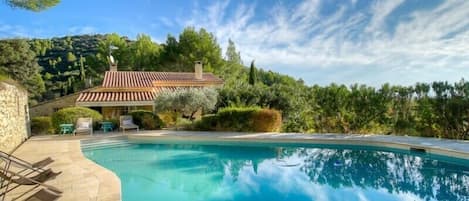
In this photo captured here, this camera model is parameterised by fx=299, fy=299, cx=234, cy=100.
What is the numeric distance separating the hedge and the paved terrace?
1624 millimetres

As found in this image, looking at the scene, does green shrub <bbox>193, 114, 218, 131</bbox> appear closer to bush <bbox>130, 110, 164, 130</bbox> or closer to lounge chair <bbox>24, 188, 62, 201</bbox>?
bush <bbox>130, 110, 164, 130</bbox>

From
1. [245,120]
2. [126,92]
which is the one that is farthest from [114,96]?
[245,120]

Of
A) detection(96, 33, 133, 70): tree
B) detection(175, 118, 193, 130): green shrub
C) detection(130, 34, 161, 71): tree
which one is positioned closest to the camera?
detection(175, 118, 193, 130): green shrub

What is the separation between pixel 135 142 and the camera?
1642 centimetres

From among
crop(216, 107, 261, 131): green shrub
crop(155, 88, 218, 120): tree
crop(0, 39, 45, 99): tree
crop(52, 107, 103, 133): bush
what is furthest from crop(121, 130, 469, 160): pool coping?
crop(0, 39, 45, 99): tree

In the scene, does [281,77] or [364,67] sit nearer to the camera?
[364,67]

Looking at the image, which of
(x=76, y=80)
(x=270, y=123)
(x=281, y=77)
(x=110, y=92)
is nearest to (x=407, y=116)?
(x=270, y=123)

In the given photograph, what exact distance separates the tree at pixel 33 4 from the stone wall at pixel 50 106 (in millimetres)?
16442

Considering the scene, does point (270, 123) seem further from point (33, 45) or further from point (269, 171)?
point (33, 45)

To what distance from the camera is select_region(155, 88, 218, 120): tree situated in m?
20.0

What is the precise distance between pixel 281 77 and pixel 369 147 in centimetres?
4371

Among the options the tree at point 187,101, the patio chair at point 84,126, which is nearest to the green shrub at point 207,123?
the tree at point 187,101

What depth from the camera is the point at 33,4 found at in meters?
10.6

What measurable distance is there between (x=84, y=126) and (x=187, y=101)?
20.8ft
